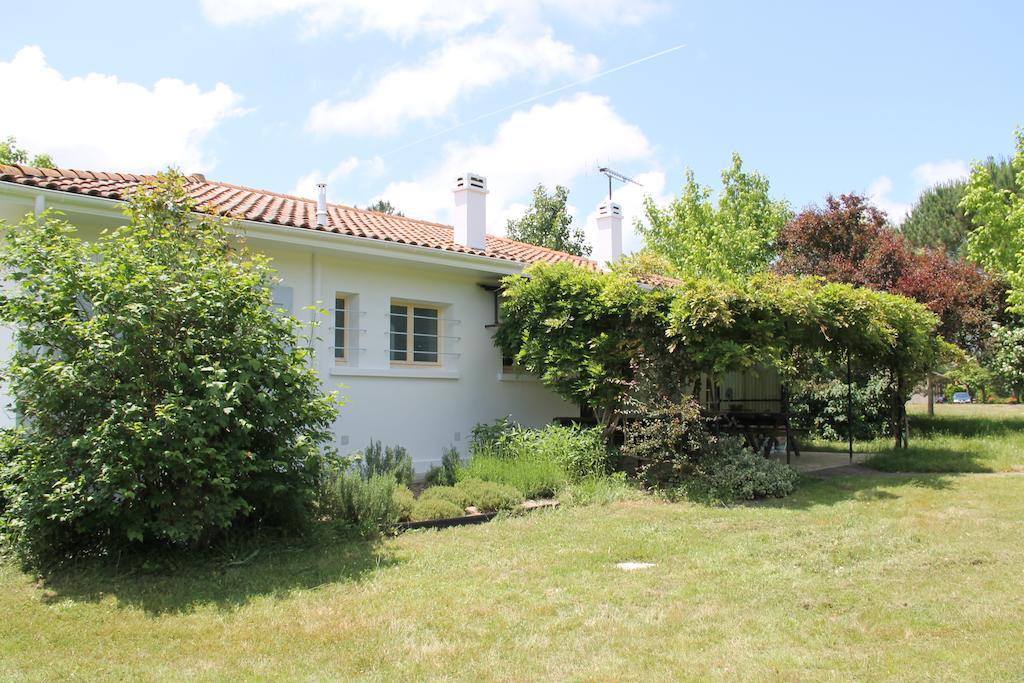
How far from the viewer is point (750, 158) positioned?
27891 millimetres

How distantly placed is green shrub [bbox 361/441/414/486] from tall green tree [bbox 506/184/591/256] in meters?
24.3

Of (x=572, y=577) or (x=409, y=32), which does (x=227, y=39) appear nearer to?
(x=409, y=32)

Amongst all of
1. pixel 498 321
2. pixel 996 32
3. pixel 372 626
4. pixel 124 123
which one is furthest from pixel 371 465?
pixel 996 32

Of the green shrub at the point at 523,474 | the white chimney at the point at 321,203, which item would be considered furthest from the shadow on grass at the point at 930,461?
A: the white chimney at the point at 321,203

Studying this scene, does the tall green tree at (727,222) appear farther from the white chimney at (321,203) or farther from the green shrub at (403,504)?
the green shrub at (403,504)

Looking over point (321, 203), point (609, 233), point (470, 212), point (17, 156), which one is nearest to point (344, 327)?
point (321, 203)

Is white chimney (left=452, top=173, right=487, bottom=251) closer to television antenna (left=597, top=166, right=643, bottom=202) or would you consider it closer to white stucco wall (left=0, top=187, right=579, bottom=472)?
white stucco wall (left=0, top=187, right=579, bottom=472)

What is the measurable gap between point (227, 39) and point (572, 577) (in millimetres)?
9411

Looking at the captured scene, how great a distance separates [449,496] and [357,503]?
4.38ft

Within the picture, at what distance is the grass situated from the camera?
13.0m

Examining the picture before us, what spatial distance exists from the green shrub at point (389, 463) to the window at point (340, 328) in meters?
1.46

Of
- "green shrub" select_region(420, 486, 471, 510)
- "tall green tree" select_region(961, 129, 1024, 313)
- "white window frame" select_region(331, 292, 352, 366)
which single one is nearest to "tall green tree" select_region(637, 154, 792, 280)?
"tall green tree" select_region(961, 129, 1024, 313)

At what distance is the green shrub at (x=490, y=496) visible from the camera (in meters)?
9.04

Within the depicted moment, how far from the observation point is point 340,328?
11055 millimetres
